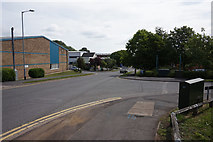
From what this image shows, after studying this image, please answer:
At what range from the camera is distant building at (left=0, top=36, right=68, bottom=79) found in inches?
956

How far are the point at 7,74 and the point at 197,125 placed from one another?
21605mm

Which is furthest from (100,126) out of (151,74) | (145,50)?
(145,50)

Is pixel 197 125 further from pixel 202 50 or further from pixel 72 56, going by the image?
pixel 72 56

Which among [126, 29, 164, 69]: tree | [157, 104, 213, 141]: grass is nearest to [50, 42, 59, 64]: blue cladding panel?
[126, 29, 164, 69]: tree

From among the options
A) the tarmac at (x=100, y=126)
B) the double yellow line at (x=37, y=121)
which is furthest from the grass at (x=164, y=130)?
the double yellow line at (x=37, y=121)

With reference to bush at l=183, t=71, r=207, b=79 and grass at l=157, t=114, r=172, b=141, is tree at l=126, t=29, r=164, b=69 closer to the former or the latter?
bush at l=183, t=71, r=207, b=79

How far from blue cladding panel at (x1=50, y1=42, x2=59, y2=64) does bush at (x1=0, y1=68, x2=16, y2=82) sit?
18048 mm

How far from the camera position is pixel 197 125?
570 cm

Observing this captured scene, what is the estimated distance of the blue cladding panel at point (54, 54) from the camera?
128ft

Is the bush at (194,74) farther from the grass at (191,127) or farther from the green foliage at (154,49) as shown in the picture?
the grass at (191,127)

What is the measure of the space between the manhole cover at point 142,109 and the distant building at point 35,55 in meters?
22.0

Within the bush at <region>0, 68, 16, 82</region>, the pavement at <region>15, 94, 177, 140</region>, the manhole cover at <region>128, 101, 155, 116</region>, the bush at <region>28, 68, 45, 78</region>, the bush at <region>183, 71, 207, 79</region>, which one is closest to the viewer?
the pavement at <region>15, 94, 177, 140</region>

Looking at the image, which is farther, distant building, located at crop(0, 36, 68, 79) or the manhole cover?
distant building, located at crop(0, 36, 68, 79)

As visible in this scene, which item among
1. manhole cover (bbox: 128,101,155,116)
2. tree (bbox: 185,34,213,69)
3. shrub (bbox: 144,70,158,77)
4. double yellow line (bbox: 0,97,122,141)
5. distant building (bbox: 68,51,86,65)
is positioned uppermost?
distant building (bbox: 68,51,86,65)
